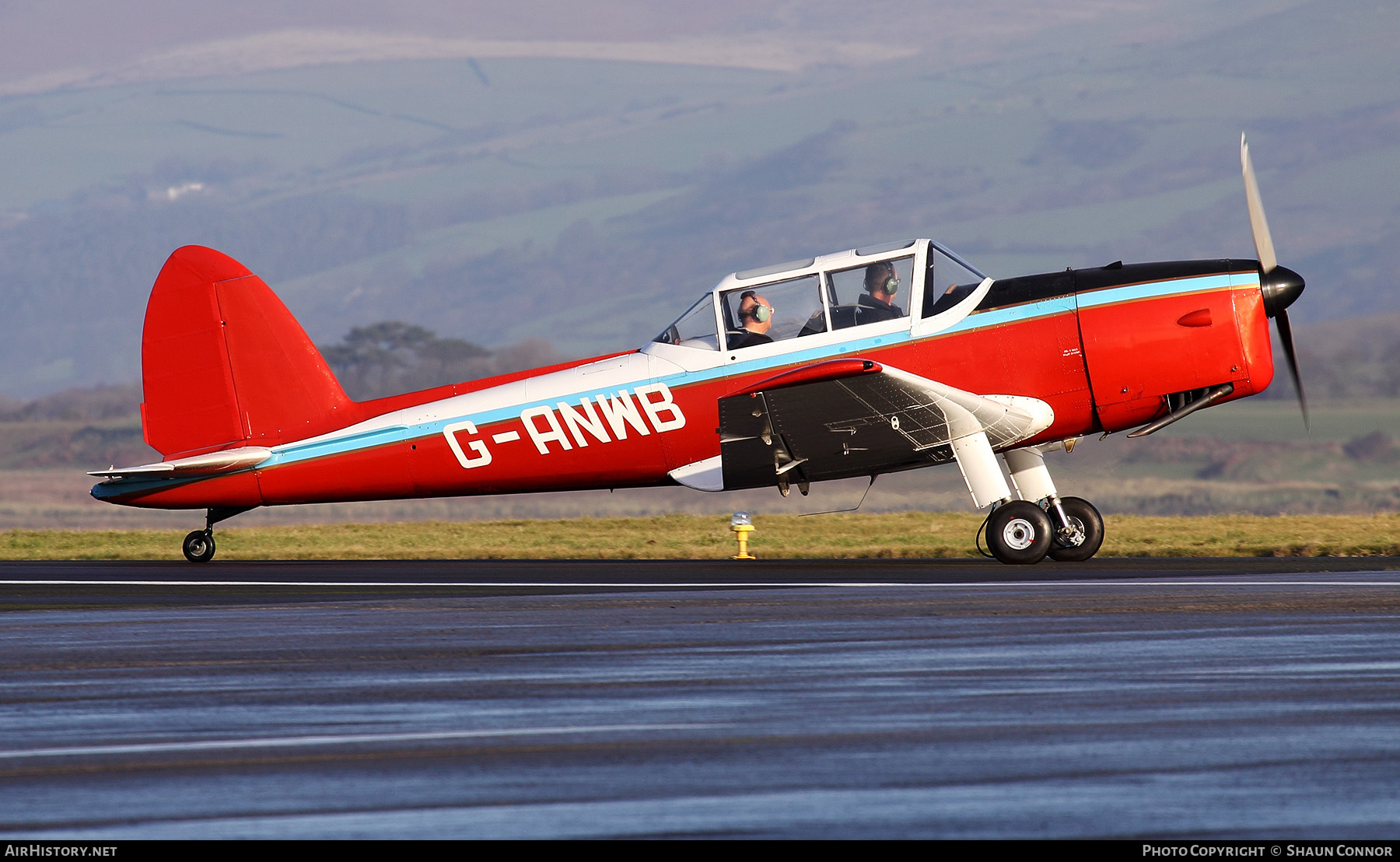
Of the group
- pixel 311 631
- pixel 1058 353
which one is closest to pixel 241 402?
pixel 311 631

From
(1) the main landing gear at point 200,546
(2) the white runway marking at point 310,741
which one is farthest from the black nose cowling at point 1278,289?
(1) the main landing gear at point 200,546

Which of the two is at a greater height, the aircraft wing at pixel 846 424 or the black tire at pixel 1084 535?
the aircraft wing at pixel 846 424

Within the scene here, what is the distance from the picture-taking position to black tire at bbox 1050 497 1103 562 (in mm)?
15391

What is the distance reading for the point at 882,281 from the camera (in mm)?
14820

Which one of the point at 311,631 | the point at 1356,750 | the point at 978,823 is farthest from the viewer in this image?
the point at 311,631

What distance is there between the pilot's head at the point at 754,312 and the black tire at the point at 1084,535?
3685mm

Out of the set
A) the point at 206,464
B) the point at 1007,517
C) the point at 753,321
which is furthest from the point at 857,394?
the point at 206,464

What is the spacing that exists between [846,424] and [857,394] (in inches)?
27.7

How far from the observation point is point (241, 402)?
17047 millimetres

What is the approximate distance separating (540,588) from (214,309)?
674 centimetres

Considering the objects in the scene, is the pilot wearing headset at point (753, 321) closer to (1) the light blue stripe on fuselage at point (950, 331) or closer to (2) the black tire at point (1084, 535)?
(1) the light blue stripe on fuselage at point (950, 331)

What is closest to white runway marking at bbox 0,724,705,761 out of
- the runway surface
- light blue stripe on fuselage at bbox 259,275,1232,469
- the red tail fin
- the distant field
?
the runway surface

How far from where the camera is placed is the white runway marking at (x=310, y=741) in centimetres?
532
